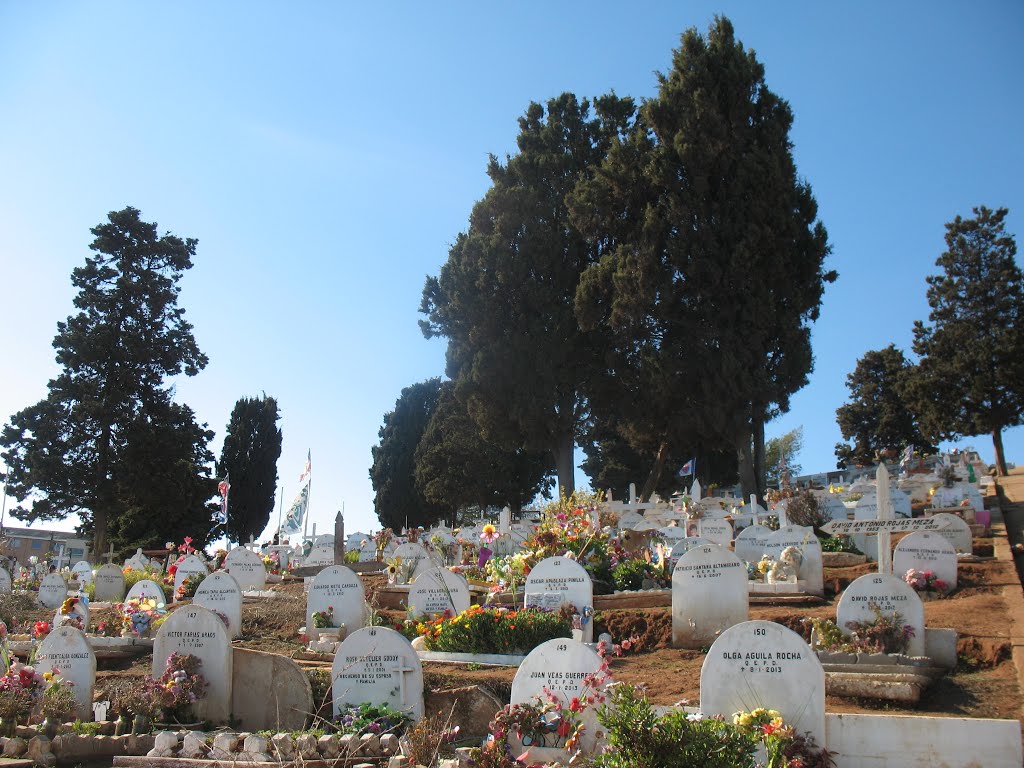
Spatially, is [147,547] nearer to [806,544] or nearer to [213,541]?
[213,541]

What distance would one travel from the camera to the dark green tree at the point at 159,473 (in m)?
29.5

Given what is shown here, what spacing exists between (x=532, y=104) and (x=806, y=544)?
73.1 ft

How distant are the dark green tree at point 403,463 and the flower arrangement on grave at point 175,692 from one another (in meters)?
30.1

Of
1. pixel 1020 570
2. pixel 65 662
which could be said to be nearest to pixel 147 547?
pixel 65 662

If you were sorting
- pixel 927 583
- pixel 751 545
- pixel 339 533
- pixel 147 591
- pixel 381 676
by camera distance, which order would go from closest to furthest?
pixel 381 676, pixel 927 583, pixel 147 591, pixel 751 545, pixel 339 533

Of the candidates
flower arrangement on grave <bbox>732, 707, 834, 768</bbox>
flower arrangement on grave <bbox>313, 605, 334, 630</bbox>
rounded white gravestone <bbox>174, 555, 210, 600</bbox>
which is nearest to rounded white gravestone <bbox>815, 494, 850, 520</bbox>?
flower arrangement on grave <bbox>313, 605, 334, 630</bbox>

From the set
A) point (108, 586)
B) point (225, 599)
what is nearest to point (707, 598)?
point (225, 599)

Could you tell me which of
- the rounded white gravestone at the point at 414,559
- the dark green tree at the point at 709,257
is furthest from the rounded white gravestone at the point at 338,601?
the dark green tree at the point at 709,257

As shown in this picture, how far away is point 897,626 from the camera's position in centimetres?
865

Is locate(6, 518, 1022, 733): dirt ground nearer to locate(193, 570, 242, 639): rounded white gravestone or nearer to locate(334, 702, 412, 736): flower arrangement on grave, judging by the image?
locate(193, 570, 242, 639): rounded white gravestone

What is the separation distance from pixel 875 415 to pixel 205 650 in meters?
40.6

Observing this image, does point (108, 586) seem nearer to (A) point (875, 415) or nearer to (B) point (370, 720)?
(B) point (370, 720)

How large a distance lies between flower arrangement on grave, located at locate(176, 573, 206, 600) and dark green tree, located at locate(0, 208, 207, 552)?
1359cm

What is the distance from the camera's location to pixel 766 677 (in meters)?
6.56
